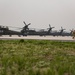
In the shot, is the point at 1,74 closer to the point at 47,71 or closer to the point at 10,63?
the point at 47,71

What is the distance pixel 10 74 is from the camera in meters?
8.31

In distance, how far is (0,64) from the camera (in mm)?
10656

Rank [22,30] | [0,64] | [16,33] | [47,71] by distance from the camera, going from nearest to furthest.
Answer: [47,71]
[0,64]
[16,33]
[22,30]

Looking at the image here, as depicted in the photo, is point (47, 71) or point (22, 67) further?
point (22, 67)

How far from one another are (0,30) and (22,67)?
85.2 m

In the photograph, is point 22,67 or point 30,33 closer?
point 22,67

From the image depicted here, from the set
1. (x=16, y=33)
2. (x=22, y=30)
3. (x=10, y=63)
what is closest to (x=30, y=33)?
(x=22, y=30)

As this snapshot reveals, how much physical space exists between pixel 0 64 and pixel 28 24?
118585 millimetres

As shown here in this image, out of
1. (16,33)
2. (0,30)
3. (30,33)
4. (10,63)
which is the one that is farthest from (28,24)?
(10,63)

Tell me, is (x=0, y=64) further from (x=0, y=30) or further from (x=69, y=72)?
(x=0, y=30)

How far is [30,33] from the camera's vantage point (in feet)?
395

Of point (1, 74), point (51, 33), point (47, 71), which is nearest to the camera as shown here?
point (1, 74)

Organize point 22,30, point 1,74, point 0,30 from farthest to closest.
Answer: point 22,30 < point 0,30 < point 1,74

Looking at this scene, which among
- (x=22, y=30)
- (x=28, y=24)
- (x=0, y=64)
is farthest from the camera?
(x=28, y=24)
